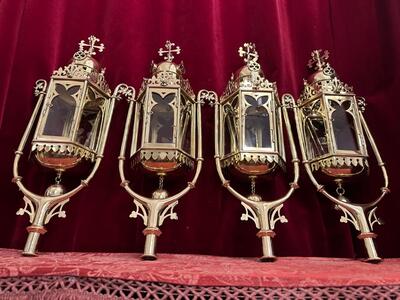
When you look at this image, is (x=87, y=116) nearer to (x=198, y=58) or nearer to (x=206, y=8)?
(x=198, y=58)

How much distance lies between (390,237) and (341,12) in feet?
2.76

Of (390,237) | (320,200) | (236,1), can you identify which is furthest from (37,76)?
(390,237)

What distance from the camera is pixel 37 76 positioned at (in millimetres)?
1271

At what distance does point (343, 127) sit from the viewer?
44.0 inches

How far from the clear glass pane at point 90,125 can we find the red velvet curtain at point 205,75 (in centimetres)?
10

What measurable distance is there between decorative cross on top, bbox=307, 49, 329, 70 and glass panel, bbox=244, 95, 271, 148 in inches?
12.2

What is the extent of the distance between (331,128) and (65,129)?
68 centimetres

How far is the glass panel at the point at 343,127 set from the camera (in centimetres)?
108

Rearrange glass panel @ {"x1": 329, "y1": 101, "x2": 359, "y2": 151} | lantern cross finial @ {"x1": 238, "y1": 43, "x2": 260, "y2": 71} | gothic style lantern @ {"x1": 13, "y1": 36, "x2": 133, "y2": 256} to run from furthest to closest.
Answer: lantern cross finial @ {"x1": 238, "y1": 43, "x2": 260, "y2": 71}
glass panel @ {"x1": 329, "y1": 101, "x2": 359, "y2": 151}
gothic style lantern @ {"x1": 13, "y1": 36, "x2": 133, "y2": 256}

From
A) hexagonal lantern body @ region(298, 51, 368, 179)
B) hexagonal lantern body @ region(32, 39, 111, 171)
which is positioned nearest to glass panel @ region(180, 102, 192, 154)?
hexagonal lantern body @ region(32, 39, 111, 171)

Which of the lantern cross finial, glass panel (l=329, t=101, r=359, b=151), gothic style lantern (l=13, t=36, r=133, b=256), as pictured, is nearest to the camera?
gothic style lantern (l=13, t=36, r=133, b=256)

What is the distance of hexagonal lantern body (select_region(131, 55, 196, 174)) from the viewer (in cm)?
100

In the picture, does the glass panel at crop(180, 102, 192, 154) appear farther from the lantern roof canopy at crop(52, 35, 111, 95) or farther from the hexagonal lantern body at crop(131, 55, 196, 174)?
the lantern roof canopy at crop(52, 35, 111, 95)

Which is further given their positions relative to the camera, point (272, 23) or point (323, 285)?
point (272, 23)
